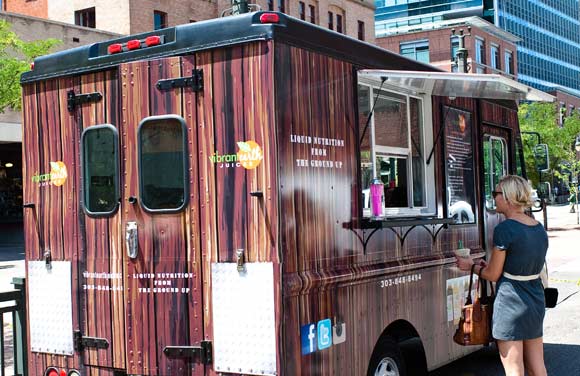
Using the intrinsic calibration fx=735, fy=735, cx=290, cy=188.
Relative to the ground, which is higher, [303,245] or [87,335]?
[303,245]

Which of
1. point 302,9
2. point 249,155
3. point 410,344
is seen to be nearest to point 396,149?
point 410,344

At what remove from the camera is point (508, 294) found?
4.97m

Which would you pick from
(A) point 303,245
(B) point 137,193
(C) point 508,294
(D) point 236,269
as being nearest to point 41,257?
(B) point 137,193

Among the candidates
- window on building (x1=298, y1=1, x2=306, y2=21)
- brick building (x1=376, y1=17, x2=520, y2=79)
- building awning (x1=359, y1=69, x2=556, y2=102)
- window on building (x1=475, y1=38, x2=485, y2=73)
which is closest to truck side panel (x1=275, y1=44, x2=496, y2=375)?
building awning (x1=359, y1=69, x2=556, y2=102)

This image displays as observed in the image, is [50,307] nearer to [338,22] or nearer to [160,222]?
[160,222]

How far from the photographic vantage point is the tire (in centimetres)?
521

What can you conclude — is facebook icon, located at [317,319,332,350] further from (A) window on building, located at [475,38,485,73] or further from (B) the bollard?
(A) window on building, located at [475,38,485,73]

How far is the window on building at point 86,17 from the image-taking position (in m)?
40.8

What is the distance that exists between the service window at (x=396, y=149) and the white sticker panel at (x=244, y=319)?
127cm

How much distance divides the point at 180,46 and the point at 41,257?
1.87 meters

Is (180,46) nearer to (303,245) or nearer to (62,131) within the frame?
(62,131)

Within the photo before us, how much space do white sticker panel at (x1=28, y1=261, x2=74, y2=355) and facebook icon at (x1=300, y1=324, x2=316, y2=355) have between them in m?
1.70

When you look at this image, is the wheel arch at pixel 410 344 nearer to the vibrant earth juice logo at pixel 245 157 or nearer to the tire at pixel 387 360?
the tire at pixel 387 360

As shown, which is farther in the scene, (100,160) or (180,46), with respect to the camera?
(100,160)
